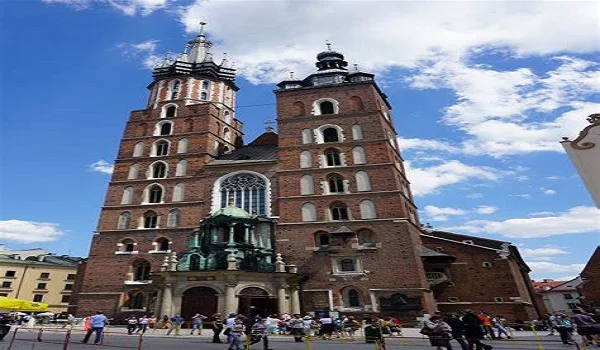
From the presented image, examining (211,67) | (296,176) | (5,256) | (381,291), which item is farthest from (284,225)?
(5,256)

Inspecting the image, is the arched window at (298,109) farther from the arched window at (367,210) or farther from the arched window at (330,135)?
the arched window at (367,210)

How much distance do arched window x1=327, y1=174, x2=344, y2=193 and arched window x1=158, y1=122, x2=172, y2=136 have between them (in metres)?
16.9

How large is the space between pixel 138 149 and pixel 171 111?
5.37m

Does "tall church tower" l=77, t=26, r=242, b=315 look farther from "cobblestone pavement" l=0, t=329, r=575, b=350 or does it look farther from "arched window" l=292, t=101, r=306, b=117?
"cobblestone pavement" l=0, t=329, r=575, b=350

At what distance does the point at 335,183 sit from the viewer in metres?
31.5

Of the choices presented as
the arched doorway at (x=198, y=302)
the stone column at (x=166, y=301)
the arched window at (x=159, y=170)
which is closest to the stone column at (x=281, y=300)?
the arched doorway at (x=198, y=302)

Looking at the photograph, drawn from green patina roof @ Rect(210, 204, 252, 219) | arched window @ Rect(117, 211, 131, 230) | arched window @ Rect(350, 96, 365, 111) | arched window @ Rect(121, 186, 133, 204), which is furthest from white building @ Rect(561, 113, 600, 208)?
arched window @ Rect(121, 186, 133, 204)

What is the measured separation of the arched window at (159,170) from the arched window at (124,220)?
4064 mm

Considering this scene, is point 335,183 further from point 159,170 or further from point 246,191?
point 159,170

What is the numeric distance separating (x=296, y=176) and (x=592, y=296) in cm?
2824

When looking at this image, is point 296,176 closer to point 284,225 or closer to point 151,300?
point 284,225

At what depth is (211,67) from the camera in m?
43.8

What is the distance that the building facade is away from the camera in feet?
169

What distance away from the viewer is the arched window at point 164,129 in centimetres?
3772
